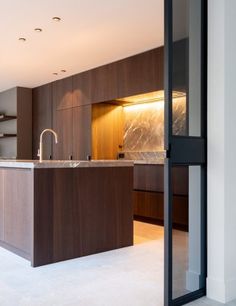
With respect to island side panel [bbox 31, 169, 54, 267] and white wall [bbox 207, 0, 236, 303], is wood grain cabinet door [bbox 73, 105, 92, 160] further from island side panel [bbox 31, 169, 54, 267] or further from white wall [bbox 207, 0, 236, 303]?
white wall [bbox 207, 0, 236, 303]

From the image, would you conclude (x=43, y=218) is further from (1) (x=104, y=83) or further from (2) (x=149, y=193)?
(1) (x=104, y=83)

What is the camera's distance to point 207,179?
2338mm

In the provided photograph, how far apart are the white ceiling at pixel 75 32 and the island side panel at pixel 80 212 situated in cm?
172

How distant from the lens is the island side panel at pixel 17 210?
9.81ft

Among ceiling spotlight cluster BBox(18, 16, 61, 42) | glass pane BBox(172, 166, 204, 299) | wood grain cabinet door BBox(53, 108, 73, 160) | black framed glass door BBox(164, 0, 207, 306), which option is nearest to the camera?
black framed glass door BBox(164, 0, 207, 306)

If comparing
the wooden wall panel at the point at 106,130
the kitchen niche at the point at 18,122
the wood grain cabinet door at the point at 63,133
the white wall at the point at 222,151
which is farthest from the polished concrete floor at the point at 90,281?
the kitchen niche at the point at 18,122

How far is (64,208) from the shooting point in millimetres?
3098

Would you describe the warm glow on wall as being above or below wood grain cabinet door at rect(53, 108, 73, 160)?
above

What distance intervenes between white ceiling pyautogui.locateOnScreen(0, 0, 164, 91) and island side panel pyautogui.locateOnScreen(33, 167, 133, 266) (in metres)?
1.72

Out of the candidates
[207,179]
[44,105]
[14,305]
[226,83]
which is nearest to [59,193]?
[14,305]

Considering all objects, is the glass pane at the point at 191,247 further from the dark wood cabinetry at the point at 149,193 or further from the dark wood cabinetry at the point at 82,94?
the dark wood cabinetry at the point at 82,94

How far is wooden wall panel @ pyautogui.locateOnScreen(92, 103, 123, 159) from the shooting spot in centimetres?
596

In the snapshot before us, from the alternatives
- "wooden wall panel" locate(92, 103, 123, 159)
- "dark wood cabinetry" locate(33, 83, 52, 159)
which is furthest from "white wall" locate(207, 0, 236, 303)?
"dark wood cabinetry" locate(33, 83, 52, 159)

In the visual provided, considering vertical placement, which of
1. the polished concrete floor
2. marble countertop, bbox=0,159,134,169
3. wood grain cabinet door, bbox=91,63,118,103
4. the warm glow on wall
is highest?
wood grain cabinet door, bbox=91,63,118,103
